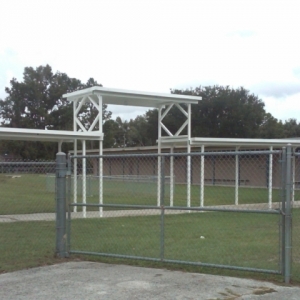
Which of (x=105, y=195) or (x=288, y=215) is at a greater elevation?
(x=288, y=215)

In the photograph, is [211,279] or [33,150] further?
[33,150]

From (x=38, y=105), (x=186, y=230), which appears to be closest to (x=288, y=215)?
(x=186, y=230)

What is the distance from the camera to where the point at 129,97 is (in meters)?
17.0

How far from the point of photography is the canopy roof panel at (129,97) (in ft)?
53.6

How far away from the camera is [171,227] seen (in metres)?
13.4

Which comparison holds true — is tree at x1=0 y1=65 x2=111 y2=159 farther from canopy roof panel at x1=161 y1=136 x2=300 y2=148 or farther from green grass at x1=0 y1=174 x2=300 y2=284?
green grass at x1=0 y1=174 x2=300 y2=284

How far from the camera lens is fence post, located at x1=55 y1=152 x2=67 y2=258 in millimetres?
8773

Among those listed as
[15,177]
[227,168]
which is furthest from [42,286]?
[227,168]

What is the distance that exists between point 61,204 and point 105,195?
40.9ft

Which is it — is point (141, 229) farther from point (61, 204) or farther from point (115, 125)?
point (115, 125)

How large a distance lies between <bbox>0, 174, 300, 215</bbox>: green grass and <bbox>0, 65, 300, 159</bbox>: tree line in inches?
1259

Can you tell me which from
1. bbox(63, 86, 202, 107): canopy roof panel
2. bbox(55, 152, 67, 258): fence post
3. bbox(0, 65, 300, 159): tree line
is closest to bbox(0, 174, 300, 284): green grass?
bbox(55, 152, 67, 258): fence post

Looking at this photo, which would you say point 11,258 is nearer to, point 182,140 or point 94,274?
point 94,274

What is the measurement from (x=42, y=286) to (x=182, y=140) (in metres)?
11.4
